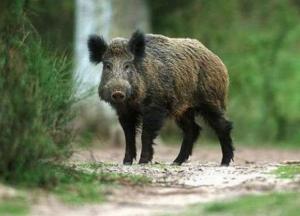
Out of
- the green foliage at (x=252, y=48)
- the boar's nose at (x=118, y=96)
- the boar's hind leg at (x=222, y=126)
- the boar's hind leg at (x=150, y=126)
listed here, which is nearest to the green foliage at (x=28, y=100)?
the boar's nose at (x=118, y=96)

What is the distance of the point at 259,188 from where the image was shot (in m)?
10.2

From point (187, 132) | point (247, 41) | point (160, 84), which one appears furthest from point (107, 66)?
point (247, 41)

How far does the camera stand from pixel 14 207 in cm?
859

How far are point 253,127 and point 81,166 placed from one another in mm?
17602

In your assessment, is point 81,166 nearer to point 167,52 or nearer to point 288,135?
point 167,52

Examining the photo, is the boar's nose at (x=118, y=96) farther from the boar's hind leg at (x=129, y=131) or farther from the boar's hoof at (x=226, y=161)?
the boar's hoof at (x=226, y=161)

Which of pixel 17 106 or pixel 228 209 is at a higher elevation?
pixel 17 106

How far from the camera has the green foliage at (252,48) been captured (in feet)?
94.8

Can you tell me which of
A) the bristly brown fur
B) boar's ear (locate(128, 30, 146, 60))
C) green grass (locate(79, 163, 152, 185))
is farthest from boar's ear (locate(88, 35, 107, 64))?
green grass (locate(79, 163, 152, 185))

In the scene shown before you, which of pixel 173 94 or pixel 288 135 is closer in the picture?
pixel 173 94

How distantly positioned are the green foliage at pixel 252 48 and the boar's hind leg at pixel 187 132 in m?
13.6

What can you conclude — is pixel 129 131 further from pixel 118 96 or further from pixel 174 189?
pixel 174 189

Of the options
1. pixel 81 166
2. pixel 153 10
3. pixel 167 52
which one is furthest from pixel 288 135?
pixel 81 166

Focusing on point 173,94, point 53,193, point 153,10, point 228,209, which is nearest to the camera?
point 228,209
